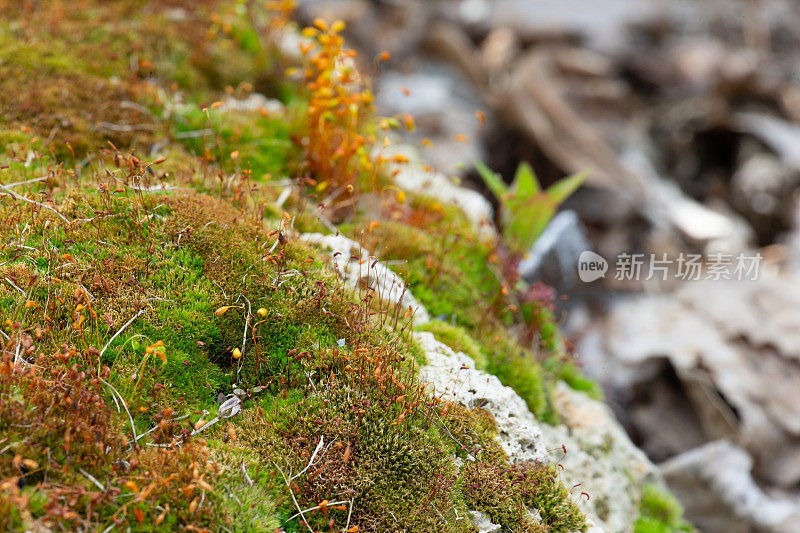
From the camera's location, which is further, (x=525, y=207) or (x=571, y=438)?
(x=525, y=207)

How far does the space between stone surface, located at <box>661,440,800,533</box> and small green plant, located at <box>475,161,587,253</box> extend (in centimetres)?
313

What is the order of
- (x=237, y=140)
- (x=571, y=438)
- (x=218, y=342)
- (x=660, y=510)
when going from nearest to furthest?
1. (x=218, y=342)
2. (x=571, y=438)
3. (x=660, y=510)
4. (x=237, y=140)

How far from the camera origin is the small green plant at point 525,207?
6.46m

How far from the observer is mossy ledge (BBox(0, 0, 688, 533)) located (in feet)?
10.8

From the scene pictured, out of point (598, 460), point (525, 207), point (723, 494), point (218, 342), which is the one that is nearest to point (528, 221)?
point (525, 207)

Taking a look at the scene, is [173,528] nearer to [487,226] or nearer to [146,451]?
[146,451]

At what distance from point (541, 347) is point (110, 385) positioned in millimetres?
4266

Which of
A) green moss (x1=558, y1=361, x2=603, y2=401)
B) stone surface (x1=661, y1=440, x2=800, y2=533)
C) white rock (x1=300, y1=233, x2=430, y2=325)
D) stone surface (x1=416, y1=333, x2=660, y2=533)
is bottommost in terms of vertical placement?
stone surface (x1=661, y1=440, x2=800, y2=533)

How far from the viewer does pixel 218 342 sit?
4.19 meters

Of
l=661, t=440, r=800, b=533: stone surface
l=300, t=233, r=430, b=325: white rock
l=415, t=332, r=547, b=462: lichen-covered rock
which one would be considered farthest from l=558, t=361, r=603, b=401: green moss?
l=300, t=233, r=430, b=325: white rock

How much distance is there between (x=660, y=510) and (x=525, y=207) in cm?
344

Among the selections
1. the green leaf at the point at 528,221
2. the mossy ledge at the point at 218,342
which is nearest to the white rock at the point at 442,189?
the green leaf at the point at 528,221

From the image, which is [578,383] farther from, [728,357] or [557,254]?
[728,357]

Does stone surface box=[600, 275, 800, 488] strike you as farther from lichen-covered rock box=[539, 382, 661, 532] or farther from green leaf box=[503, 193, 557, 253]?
green leaf box=[503, 193, 557, 253]
